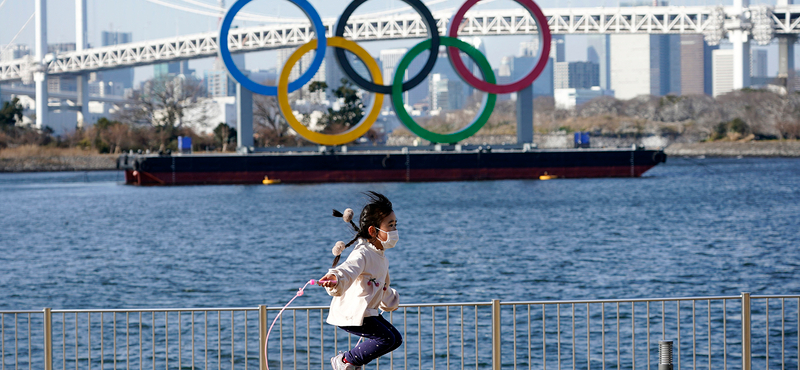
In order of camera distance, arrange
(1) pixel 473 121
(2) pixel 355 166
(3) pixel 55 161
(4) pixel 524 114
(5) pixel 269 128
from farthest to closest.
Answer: (5) pixel 269 128, (3) pixel 55 161, (4) pixel 524 114, (2) pixel 355 166, (1) pixel 473 121

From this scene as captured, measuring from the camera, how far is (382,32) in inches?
4193

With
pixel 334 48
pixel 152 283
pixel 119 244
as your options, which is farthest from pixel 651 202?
pixel 152 283

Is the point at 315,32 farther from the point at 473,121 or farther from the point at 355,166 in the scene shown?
the point at 473,121

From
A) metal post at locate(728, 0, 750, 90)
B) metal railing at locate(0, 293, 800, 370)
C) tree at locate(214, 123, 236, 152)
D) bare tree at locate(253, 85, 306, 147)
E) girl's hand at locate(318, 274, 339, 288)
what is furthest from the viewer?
metal post at locate(728, 0, 750, 90)

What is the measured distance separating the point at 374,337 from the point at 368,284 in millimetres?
380

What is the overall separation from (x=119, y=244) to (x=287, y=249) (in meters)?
5.74

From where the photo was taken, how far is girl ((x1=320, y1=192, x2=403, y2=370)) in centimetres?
570

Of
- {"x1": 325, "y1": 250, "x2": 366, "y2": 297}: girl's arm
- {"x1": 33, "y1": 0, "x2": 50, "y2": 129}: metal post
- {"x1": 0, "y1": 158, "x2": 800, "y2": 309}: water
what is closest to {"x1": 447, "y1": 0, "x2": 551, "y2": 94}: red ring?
{"x1": 0, "y1": 158, "x2": 800, "y2": 309}: water

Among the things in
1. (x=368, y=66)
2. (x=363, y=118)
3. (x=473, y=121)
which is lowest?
(x=473, y=121)

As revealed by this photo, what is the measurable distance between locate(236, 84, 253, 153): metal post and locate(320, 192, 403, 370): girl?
147 ft

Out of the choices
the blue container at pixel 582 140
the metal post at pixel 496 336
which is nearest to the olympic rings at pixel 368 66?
the blue container at pixel 582 140

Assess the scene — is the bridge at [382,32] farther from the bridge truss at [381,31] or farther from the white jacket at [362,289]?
the white jacket at [362,289]

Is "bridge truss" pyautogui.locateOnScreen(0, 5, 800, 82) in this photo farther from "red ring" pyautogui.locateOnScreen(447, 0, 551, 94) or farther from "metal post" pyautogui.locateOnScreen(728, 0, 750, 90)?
"red ring" pyautogui.locateOnScreen(447, 0, 551, 94)

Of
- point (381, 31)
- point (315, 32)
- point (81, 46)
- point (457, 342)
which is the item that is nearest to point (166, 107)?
point (81, 46)
